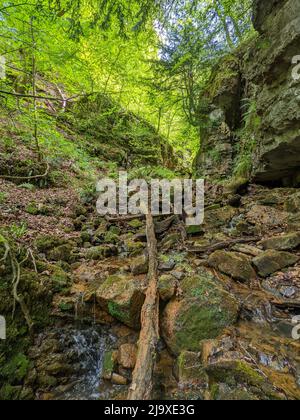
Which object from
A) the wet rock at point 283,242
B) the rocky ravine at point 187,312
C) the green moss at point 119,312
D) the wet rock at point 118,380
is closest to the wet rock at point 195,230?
the rocky ravine at point 187,312

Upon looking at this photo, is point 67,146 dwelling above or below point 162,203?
above

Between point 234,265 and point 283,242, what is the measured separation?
1.08 metres

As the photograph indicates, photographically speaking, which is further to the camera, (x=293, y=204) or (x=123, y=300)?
(x=293, y=204)

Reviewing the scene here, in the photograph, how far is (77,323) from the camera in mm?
3609

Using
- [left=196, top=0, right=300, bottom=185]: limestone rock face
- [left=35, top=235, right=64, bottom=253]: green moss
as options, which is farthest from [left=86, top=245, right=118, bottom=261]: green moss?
[left=196, top=0, right=300, bottom=185]: limestone rock face

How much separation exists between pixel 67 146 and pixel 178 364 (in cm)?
729

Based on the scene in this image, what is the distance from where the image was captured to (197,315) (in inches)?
132

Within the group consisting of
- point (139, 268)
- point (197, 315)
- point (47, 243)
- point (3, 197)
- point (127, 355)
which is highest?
point (3, 197)

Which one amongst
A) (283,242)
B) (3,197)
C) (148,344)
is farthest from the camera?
(3,197)

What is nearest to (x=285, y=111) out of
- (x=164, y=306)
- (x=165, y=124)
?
(x=164, y=306)

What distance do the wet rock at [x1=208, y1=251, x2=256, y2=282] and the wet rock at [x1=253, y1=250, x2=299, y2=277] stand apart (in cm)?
14

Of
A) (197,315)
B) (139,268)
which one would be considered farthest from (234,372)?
(139,268)

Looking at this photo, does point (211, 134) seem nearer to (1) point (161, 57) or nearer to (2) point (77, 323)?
(1) point (161, 57)

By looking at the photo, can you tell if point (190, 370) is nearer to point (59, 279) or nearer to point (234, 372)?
point (234, 372)
